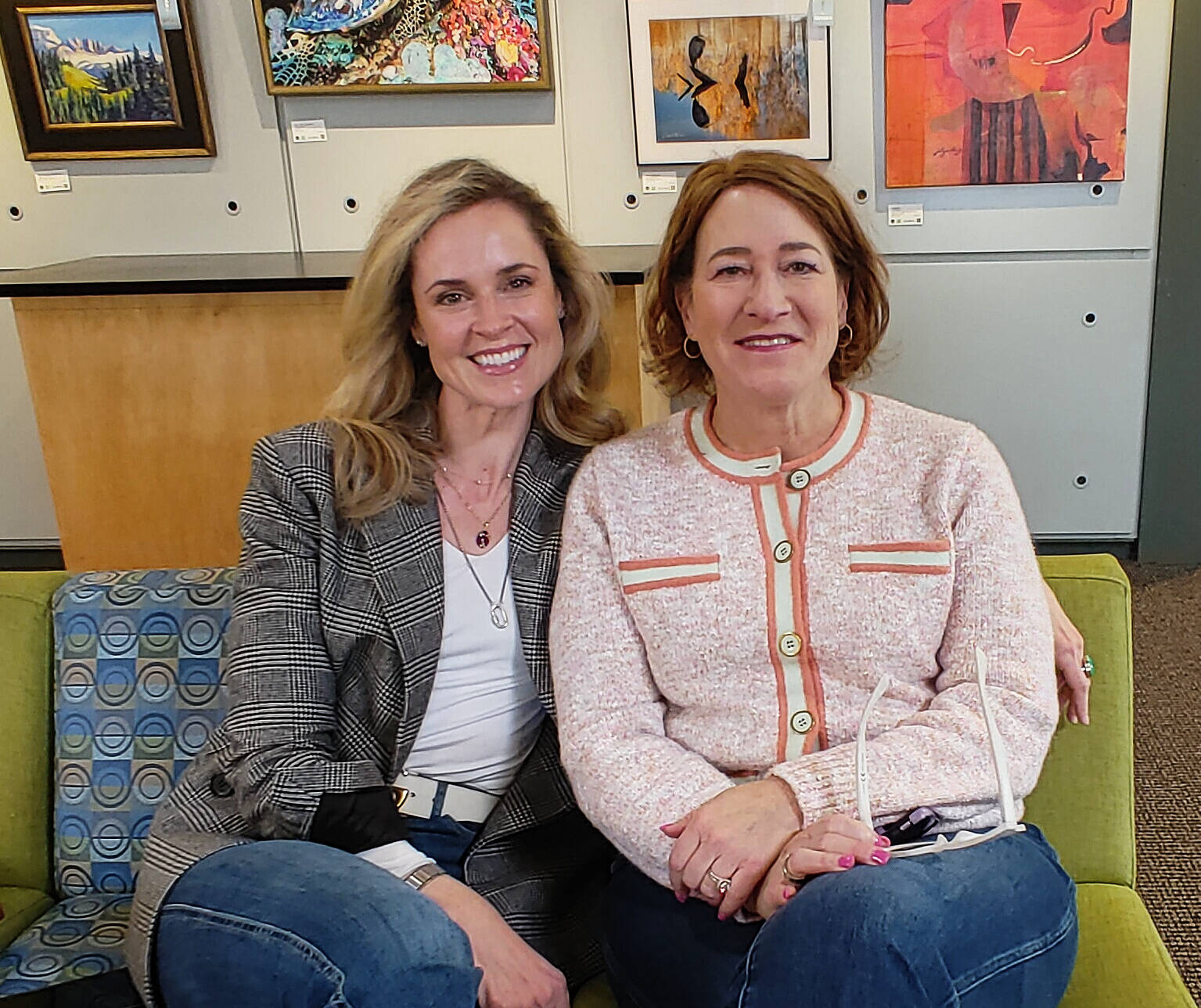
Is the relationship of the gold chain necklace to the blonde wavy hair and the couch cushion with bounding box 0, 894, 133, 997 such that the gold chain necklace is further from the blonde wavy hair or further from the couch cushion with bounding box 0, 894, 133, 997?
the couch cushion with bounding box 0, 894, 133, 997

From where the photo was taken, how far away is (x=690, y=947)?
3.53 feet

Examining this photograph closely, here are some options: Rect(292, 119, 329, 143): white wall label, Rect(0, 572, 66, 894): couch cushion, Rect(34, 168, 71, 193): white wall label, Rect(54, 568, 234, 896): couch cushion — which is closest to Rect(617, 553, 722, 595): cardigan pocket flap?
Rect(54, 568, 234, 896): couch cushion

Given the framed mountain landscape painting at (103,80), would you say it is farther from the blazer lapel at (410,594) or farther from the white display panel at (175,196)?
the blazer lapel at (410,594)

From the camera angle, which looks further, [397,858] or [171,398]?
[171,398]

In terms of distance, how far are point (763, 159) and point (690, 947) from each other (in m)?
0.84

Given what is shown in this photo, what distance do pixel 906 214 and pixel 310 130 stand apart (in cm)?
172

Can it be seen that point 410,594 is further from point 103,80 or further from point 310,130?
point 103,80

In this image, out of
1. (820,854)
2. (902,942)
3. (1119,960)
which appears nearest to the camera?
(902,942)

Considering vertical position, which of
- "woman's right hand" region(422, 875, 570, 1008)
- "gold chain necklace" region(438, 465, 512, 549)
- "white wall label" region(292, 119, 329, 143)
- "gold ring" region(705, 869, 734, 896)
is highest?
"white wall label" region(292, 119, 329, 143)

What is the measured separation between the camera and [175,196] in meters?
3.25

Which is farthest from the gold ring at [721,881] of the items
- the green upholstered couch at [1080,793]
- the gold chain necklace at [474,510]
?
the gold chain necklace at [474,510]

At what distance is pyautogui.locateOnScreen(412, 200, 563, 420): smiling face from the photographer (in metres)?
1.31

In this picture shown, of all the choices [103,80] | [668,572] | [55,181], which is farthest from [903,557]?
[55,181]

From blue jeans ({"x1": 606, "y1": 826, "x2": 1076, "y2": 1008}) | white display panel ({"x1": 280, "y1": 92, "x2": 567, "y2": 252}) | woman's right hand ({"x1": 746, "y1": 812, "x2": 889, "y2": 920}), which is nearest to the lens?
blue jeans ({"x1": 606, "y1": 826, "x2": 1076, "y2": 1008})
